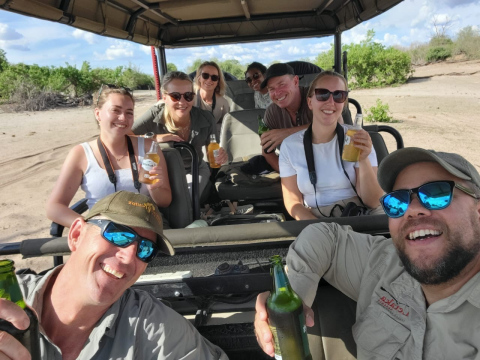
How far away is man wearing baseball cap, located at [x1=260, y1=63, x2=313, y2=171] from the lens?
369cm

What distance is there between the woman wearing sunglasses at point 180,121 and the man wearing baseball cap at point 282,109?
472 mm

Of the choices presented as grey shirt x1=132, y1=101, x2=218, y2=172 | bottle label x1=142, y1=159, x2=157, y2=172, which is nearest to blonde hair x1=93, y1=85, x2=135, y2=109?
bottle label x1=142, y1=159, x2=157, y2=172

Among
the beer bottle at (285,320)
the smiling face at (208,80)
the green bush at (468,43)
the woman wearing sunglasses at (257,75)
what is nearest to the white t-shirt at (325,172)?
the beer bottle at (285,320)

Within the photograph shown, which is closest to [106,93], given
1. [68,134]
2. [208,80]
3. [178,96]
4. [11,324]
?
[178,96]

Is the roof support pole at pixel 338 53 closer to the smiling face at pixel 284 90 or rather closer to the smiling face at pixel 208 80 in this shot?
the smiling face at pixel 208 80

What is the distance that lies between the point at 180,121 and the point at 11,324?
2.78 metres

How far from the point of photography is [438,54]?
1133 inches

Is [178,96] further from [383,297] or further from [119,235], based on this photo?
[383,297]

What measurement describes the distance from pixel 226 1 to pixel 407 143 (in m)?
6.38

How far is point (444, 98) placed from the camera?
16609 mm

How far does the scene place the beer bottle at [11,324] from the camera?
124 cm

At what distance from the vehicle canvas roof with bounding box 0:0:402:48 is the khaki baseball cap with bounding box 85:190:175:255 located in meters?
2.06

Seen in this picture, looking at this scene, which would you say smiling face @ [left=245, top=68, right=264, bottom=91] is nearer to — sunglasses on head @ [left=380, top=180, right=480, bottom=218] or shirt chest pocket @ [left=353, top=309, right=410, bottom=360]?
sunglasses on head @ [left=380, top=180, right=480, bottom=218]

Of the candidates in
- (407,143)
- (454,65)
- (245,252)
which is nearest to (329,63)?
(454,65)
